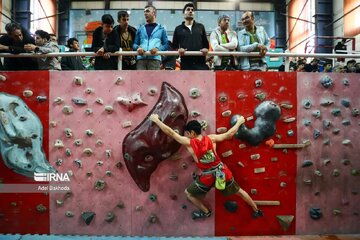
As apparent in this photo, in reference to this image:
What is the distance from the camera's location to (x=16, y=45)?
5.69 meters

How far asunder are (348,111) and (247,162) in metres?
1.97

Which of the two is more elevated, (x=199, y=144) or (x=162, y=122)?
(x=162, y=122)

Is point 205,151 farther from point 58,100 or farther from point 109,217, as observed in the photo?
point 58,100

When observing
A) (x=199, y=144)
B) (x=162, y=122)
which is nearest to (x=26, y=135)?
(x=162, y=122)

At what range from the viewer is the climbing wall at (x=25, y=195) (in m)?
5.56

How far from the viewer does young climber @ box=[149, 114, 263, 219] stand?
194 inches

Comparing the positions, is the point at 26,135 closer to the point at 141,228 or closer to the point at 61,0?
the point at 141,228

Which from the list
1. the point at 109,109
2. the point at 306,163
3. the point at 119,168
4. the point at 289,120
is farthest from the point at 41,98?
the point at 306,163

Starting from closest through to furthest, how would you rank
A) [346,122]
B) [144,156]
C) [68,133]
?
[144,156]
[68,133]
[346,122]

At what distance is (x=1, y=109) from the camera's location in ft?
18.0

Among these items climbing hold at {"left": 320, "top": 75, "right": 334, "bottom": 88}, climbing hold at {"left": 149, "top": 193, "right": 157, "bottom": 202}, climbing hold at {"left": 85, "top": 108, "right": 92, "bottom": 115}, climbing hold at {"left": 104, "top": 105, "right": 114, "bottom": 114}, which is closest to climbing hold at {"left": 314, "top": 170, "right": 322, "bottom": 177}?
climbing hold at {"left": 320, "top": 75, "right": 334, "bottom": 88}

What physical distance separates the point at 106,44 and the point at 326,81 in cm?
372

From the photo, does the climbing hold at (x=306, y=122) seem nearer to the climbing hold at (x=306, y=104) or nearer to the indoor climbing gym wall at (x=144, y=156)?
the indoor climbing gym wall at (x=144, y=156)

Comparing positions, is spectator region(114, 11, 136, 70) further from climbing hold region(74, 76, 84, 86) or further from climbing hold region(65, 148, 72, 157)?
climbing hold region(65, 148, 72, 157)
